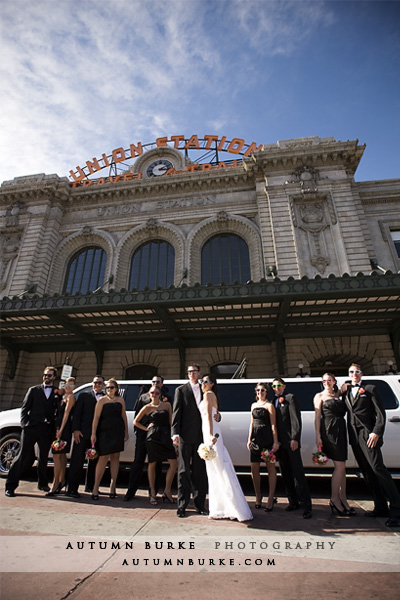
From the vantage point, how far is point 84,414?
5.96 m

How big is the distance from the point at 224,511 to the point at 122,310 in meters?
9.68

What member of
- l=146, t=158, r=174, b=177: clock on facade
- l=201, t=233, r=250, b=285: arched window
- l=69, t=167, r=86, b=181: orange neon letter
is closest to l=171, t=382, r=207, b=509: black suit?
l=201, t=233, r=250, b=285: arched window

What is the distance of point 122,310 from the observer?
1299 cm

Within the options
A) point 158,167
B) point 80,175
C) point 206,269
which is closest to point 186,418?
point 206,269

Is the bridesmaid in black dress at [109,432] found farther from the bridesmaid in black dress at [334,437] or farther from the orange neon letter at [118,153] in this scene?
the orange neon letter at [118,153]

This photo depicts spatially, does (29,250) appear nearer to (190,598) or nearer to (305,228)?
(305,228)

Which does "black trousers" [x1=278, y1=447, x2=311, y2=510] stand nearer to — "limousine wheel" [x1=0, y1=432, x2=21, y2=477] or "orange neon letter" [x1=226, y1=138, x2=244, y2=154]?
"limousine wheel" [x1=0, y1=432, x2=21, y2=477]

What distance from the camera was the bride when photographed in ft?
13.8

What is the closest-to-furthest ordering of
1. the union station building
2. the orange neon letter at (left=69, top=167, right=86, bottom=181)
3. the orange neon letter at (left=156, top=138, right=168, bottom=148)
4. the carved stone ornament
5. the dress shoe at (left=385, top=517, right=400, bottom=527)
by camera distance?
the dress shoe at (left=385, top=517, right=400, bottom=527), the union station building, the carved stone ornament, the orange neon letter at (left=156, top=138, right=168, bottom=148), the orange neon letter at (left=69, top=167, right=86, bottom=181)

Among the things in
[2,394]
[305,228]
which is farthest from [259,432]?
[2,394]

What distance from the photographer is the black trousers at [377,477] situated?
425cm

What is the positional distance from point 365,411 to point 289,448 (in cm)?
128

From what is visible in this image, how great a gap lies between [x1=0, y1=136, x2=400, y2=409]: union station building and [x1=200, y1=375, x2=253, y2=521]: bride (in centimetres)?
752

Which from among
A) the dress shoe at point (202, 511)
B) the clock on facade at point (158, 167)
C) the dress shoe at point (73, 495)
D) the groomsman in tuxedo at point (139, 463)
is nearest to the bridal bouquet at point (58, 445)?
the dress shoe at point (73, 495)
